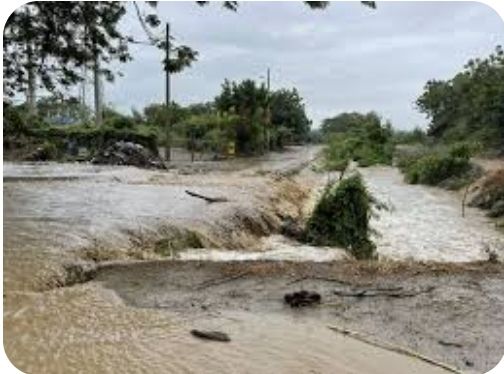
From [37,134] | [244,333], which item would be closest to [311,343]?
[244,333]

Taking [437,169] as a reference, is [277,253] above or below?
below

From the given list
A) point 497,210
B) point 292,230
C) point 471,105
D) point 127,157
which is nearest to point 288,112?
point 471,105

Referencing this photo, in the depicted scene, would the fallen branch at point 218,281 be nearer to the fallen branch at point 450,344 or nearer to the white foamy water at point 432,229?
the fallen branch at point 450,344

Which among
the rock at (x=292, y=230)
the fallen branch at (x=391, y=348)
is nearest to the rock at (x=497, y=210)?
the rock at (x=292, y=230)

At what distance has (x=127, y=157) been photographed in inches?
1055

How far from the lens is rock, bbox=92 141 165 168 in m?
26.3

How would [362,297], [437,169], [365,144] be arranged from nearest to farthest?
[362,297]
[437,169]
[365,144]

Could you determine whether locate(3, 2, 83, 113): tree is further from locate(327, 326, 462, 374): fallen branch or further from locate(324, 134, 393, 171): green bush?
locate(324, 134, 393, 171): green bush

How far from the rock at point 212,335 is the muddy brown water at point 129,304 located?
0.10 metres

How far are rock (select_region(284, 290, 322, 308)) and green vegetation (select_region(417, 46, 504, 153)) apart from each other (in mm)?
30146

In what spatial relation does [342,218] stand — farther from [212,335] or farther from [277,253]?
[212,335]

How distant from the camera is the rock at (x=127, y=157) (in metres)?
26.3

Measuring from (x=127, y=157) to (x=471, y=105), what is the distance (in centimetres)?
2191

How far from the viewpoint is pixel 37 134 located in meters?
29.0
